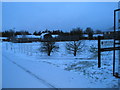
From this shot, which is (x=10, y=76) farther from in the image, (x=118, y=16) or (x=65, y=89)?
(x=118, y=16)

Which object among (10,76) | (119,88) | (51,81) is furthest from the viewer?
(10,76)

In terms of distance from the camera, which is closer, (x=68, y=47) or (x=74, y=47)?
(x=74, y=47)

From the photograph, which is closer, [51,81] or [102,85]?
[102,85]

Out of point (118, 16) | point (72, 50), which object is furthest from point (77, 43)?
point (118, 16)

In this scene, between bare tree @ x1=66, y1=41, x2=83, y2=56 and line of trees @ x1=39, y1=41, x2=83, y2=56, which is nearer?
bare tree @ x1=66, y1=41, x2=83, y2=56

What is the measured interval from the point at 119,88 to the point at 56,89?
5.59 feet

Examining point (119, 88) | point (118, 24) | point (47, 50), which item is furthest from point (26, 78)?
point (47, 50)

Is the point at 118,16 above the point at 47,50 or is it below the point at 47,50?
above

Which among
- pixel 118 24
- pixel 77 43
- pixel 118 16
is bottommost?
pixel 77 43

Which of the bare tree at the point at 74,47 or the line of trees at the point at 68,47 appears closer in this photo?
the bare tree at the point at 74,47

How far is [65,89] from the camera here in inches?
153

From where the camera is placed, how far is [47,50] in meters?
11.5

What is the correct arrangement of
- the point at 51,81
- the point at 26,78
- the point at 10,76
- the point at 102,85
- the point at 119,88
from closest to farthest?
1. the point at 119,88
2. the point at 102,85
3. the point at 51,81
4. the point at 26,78
5. the point at 10,76

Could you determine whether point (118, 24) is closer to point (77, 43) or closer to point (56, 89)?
point (56, 89)
